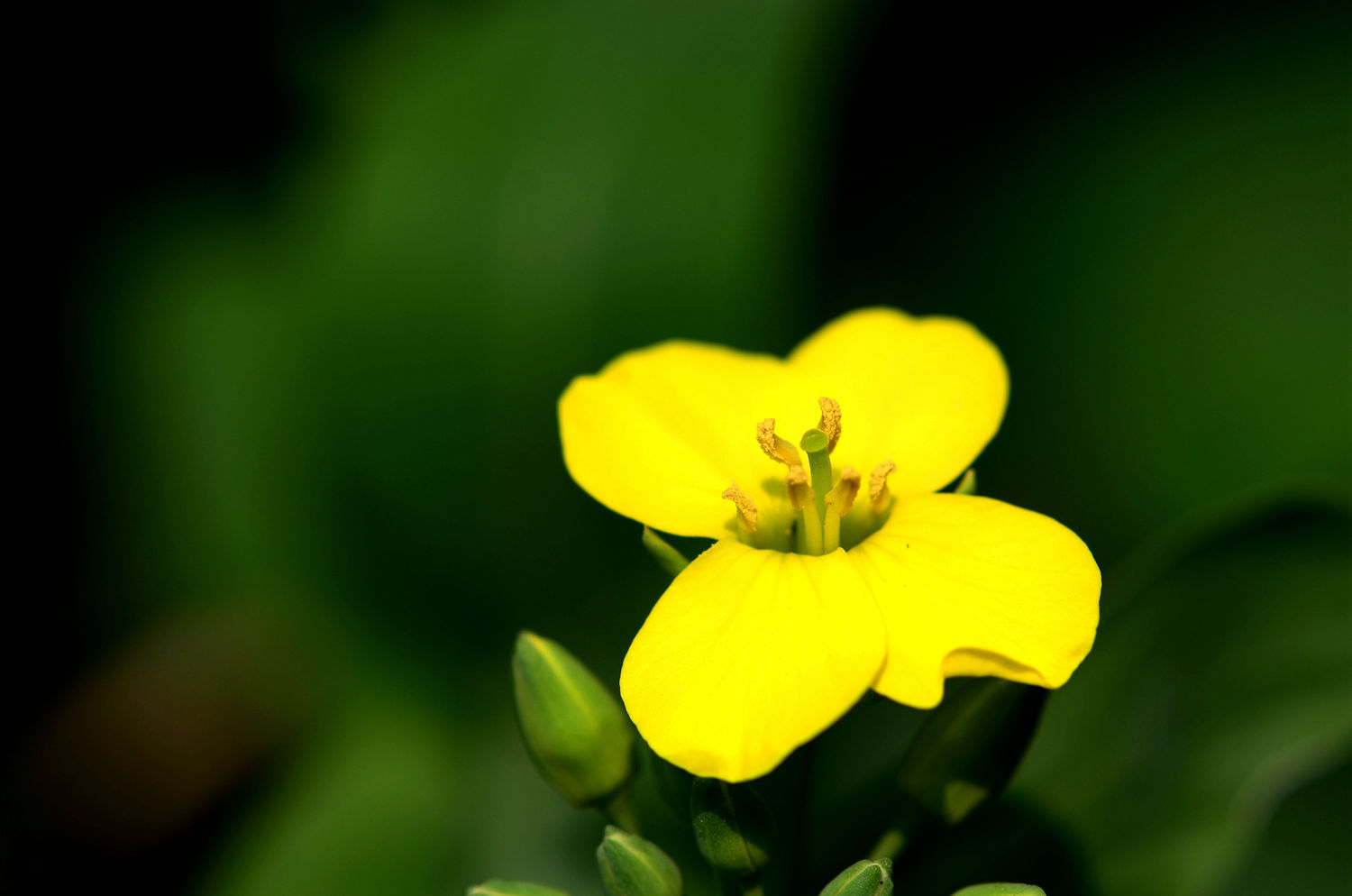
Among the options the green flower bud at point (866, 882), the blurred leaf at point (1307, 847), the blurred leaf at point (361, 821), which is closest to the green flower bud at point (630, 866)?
the green flower bud at point (866, 882)

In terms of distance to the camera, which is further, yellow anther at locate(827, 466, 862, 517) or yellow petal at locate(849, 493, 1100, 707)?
yellow anther at locate(827, 466, 862, 517)

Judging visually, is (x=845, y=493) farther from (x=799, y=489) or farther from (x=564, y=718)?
(x=564, y=718)

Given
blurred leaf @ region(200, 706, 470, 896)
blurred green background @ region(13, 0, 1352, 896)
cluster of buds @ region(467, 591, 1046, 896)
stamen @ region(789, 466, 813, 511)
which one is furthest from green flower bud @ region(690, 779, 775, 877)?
blurred leaf @ region(200, 706, 470, 896)

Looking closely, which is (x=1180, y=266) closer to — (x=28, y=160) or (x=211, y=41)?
(x=211, y=41)

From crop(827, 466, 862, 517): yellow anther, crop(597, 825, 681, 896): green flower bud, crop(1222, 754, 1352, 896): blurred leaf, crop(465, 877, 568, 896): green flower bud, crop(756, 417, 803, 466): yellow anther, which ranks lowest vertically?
crop(1222, 754, 1352, 896): blurred leaf

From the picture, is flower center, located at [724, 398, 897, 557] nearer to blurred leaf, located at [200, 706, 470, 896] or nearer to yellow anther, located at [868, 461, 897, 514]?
yellow anther, located at [868, 461, 897, 514]

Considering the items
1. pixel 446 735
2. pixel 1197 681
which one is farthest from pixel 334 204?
pixel 1197 681

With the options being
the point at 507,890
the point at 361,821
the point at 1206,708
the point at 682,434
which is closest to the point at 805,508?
the point at 682,434
